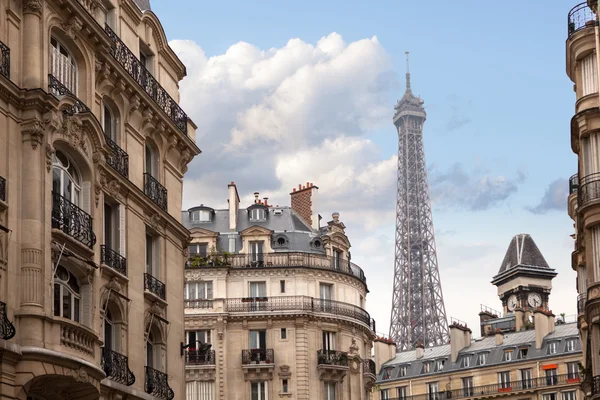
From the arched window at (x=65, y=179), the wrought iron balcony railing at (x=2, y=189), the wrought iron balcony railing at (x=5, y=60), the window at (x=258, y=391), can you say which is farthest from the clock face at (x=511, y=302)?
the wrought iron balcony railing at (x=2, y=189)

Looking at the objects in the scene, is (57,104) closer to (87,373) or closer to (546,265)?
(87,373)

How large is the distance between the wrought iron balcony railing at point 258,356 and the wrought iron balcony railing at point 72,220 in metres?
41.8

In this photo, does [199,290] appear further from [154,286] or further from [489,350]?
[489,350]

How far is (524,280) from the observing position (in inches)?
5763

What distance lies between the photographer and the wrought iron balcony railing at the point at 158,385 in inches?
1413

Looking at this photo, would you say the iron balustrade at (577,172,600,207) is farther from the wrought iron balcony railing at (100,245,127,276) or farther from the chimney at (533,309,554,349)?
the chimney at (533,309,554,349)

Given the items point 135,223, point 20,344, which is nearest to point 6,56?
point 20,344

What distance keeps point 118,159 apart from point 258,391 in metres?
39.3

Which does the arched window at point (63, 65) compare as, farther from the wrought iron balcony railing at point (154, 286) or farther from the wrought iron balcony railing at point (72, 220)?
the wrought iron balcony railing at point (154, 286)

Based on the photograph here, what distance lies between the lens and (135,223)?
36000mm

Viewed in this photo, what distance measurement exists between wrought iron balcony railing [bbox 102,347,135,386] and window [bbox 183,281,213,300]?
40.0m

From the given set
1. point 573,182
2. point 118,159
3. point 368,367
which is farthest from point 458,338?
point 118,159

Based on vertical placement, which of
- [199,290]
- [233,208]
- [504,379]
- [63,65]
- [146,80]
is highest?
[233,208]

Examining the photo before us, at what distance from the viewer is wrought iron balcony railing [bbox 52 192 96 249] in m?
29.5
